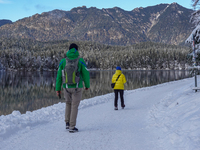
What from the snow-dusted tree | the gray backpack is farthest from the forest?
the gray backpack

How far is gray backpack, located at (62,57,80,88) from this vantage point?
5.55 metres

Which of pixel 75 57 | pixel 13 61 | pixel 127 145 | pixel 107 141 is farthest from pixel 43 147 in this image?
pixel 13 61

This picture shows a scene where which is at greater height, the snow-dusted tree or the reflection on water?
the snow-dusted tree

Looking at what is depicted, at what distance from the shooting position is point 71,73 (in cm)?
555

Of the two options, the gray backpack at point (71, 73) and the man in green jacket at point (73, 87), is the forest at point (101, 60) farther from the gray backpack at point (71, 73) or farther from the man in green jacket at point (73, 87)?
the gray backpack at point (71, 73)

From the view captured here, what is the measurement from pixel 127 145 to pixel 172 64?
156823 millimetres

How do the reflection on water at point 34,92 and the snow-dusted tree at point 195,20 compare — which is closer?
the snow-dusted tree at point 195,20

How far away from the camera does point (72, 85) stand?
5.66 metres

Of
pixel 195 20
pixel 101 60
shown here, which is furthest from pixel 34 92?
pixel 101 60

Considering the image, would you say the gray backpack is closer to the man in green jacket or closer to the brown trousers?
the man in green jacket

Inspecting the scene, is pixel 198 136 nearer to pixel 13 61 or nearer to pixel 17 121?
pixel 17 121

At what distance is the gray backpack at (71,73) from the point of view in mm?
5555

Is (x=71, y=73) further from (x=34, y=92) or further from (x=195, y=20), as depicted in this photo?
(x=34, y=92)

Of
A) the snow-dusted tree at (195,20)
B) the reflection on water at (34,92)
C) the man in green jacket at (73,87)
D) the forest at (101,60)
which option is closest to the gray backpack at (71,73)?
the man in green jacket at (73,87)
